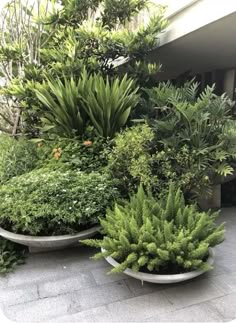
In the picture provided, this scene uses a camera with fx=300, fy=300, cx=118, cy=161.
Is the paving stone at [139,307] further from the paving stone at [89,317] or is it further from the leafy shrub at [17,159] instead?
the leafy shrub at [17,159]

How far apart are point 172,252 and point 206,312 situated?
1.59 feet

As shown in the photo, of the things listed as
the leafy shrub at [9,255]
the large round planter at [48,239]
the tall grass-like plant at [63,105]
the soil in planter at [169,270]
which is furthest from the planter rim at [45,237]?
the tall grass-like plant at [63,105]

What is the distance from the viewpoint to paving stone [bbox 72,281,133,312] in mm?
2385

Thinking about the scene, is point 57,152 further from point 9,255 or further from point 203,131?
point 203,131

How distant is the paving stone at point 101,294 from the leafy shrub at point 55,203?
645 mm

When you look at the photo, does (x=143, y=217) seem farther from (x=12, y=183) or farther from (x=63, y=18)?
(x=63, y=18)

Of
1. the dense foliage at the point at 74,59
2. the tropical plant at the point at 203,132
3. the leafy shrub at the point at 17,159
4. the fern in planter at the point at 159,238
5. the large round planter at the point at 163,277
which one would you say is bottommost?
the large round planter at the point at 163,277

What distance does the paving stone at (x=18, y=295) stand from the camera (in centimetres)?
243

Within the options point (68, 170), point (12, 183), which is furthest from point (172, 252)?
point (12, 183)

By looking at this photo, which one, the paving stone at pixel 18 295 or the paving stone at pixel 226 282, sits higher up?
the paving stone at pixel 226 282

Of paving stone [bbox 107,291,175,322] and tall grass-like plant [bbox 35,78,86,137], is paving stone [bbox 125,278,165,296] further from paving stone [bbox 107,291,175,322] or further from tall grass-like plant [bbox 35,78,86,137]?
tall grass-like plant [bbox 35,78,86,137]

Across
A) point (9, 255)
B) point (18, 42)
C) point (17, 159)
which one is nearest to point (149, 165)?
point (9, 255)

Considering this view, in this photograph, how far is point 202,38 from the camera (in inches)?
158

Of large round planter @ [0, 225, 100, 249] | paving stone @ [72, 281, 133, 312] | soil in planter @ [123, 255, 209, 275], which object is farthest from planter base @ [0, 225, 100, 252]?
soil in planter @ [123, 255, 209, 275]
